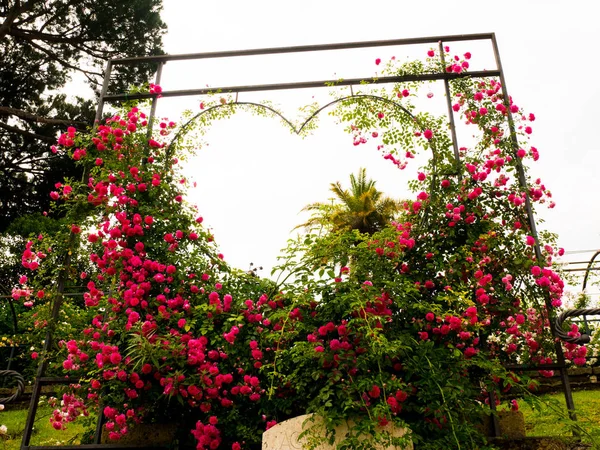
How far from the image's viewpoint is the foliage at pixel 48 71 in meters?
8.13

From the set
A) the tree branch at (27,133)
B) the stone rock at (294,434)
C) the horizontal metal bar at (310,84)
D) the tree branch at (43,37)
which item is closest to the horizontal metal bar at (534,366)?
the stone rock at (294,434)

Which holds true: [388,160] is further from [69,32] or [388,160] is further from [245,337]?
[69,32]

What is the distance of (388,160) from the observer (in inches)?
168

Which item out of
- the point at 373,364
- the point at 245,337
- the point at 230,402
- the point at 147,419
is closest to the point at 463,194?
the point at 373,364

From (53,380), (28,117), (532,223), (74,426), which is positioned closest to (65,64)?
(28,117)

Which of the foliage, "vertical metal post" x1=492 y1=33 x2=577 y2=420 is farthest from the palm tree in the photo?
"vertical metal post" x1=492 y1=33 x2=577 y2=420

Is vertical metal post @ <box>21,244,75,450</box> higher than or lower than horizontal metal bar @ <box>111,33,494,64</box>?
lower

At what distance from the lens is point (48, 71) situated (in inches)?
344

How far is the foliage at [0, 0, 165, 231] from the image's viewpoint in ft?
26.7

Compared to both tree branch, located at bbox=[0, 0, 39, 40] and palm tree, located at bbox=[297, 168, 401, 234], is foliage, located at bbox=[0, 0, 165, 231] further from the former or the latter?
palm tree, located at bbox=[297, 168, 401, 234]

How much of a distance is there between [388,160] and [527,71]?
193 cm

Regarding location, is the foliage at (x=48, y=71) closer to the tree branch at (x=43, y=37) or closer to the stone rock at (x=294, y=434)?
the tree branch at (x=43, y=37)

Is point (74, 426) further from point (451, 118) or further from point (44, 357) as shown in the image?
point (451, 118)

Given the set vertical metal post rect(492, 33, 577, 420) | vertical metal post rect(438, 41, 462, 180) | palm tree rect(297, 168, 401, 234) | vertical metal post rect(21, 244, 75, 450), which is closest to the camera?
vertical metal post rect(492, 33, 577, 420)
